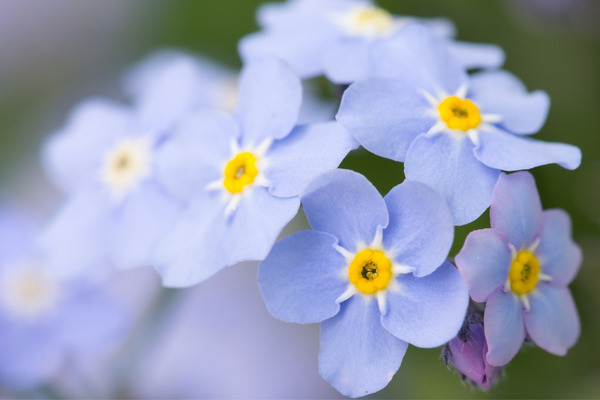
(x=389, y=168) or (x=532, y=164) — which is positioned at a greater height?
(x=532, y=164)

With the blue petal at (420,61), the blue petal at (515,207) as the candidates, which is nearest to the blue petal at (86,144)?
the blue petal at (420,61)

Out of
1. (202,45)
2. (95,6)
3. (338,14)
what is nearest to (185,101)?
(338,14)

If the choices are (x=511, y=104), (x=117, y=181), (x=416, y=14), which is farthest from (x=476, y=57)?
(x=416, y=14)

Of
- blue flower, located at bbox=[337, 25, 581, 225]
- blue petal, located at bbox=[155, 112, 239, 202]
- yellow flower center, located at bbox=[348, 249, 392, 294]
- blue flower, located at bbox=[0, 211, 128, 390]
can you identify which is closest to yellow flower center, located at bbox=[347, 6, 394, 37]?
blue flower, located at bbox=[337, 25, 581, 225]

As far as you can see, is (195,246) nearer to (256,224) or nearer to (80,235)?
(256,224)

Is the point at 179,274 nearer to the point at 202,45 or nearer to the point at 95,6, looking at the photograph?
the point at 202,45

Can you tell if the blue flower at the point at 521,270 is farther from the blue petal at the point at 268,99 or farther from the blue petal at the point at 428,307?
the blue petal at the point at 268,99

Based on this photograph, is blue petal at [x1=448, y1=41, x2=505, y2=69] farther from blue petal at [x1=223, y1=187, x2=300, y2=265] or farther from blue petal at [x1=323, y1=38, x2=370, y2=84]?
blue petal at [x1=223, y1=187, x2=300, y2=265]
